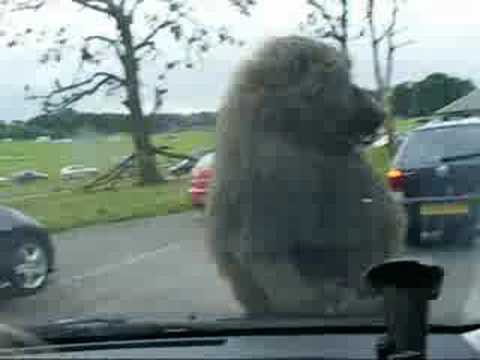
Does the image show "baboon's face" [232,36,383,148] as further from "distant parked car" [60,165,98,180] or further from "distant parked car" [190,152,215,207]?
"distant parked car" [60,165,98,180]

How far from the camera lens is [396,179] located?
459 cm

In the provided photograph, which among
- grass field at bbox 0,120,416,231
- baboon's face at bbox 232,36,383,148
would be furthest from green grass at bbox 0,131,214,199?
baboon's face at bbox 232,36,383,148

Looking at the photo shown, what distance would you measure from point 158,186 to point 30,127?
1.81 ft

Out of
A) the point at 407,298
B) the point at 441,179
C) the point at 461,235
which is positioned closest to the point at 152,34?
the point at 441,179

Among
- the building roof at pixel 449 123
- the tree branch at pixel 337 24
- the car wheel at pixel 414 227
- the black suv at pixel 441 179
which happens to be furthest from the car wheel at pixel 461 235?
the tree branch at pixel 337 24

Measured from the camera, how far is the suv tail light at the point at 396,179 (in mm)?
4461

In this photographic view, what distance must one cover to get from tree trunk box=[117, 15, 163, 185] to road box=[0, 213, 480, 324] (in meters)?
0.23

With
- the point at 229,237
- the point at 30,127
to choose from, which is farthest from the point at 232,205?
the point at 30,127

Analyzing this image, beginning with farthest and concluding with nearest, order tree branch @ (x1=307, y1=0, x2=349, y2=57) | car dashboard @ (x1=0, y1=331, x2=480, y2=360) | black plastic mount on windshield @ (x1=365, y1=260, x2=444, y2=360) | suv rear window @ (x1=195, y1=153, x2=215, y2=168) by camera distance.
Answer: suv rear window @ (x1=195, y1=153, x2=215, y2=168) < tree branch @ (x1=307, y1=0, x2=349, y2=57) < car dashboard @ (x1=0, y1=331, x2=480, y2=360) < black plastic mount on windshield @ (x1=365, y1=260, x2=444, y2=360)

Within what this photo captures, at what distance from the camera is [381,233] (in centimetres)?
436

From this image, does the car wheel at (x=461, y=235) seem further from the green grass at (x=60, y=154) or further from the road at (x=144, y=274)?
the green grass at (x=60, y=154)

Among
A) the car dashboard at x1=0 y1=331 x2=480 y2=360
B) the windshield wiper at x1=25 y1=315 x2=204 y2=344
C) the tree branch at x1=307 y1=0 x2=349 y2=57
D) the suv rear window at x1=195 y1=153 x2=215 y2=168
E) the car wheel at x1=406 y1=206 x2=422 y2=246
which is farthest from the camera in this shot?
the car wheel at x1=406 y1=206 x2=422 y2=246

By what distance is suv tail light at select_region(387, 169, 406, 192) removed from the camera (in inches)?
176

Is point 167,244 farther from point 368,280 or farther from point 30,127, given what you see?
point 368,280
